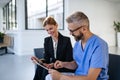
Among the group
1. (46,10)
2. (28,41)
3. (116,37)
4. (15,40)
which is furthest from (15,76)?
(116,37)

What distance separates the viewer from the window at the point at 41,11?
24.8 feet

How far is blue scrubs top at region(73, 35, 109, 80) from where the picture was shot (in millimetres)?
1247

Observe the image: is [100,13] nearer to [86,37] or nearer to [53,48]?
[53,48]

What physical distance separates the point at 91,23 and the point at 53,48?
666 cm

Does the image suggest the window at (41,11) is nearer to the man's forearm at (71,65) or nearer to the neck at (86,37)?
the man's forearm at (71,65)

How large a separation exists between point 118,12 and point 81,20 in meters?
9.12

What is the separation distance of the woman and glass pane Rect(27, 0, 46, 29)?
5.28m

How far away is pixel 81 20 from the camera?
1307 millimetres

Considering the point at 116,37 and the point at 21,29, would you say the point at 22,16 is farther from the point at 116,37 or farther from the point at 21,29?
the point at 116,37

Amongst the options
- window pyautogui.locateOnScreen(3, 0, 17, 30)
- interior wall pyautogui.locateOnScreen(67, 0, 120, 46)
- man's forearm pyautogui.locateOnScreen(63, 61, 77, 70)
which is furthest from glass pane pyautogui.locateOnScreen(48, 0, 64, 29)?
man's forearm pyautogui.locateOnScreen(63, 61, 77, 70)

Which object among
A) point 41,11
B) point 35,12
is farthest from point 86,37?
point 35,12

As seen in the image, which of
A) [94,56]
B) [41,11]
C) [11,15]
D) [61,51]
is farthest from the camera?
[11,15]

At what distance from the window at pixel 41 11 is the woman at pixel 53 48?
17.3ft

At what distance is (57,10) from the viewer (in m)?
8.20
